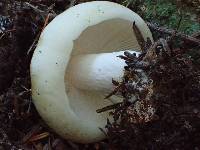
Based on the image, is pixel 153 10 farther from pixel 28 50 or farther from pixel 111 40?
pixel 28 50

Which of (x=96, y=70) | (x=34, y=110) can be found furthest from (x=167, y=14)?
(x=34, y=110)

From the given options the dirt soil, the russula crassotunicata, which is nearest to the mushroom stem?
the russula crassotunicata

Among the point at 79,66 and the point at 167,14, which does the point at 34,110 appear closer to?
the point at 79,66

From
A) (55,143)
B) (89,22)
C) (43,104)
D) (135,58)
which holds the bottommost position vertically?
(55,143)

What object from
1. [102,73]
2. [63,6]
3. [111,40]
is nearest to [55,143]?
[102,73]

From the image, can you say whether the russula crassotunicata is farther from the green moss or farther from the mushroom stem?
the green moss

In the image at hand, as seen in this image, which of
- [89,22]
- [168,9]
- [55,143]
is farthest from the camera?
[168,9]

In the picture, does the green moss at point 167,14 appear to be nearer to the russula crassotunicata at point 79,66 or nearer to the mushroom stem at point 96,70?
the russula crassotunicata at point 79,66
